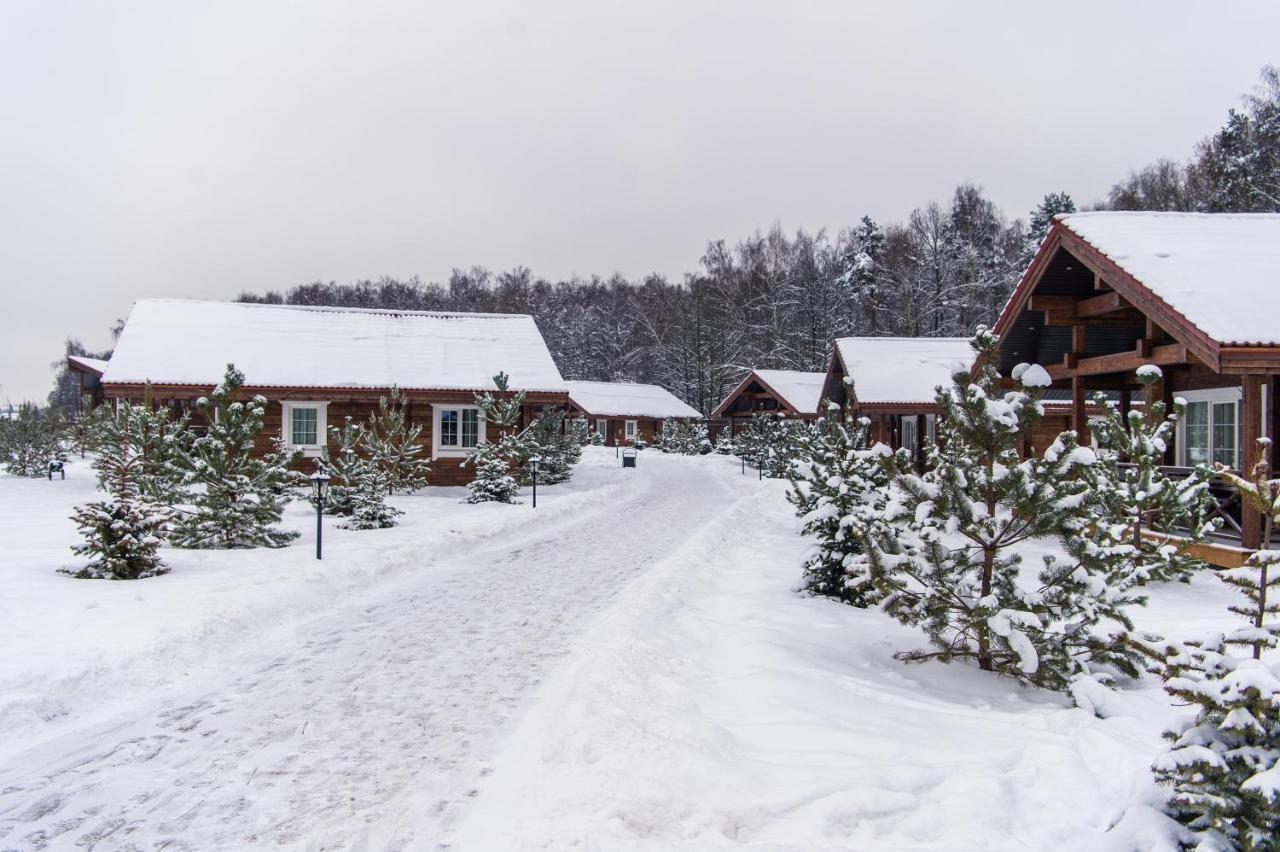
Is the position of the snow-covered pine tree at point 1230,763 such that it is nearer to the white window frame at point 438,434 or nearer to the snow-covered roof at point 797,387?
the white window frame at point 438,434

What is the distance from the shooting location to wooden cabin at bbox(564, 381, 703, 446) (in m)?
56.9

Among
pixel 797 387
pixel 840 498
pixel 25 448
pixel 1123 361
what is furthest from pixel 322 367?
pixel 797 387

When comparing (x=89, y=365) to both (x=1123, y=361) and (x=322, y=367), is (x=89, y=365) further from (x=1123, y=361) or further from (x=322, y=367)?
(x=1123, y=361)

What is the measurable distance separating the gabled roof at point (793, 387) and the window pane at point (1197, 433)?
21419 millimetres

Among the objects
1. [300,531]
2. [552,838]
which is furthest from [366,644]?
[300,531]

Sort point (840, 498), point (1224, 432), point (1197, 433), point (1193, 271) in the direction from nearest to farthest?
1. point (840, 498)
2. point (1193, 271)
3. point (1224, 432)
4. point (1197, 433)

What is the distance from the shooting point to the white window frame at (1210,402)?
14.0 meters

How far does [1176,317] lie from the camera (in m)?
10.9

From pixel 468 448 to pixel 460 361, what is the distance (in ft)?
10.4

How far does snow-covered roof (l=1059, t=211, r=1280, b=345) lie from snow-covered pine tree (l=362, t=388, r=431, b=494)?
1560 cm

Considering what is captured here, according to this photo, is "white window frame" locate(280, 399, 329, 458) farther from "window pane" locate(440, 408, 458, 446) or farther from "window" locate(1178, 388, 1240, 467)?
"window" locate(1178, 388, 1240, 467)

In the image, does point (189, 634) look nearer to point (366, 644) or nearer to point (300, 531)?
point (366, 644)

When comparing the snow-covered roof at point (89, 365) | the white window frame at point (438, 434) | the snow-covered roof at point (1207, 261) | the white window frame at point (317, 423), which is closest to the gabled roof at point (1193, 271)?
the snow-covered roof at point (1207, 261)

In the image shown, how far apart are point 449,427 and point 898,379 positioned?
15.6m
